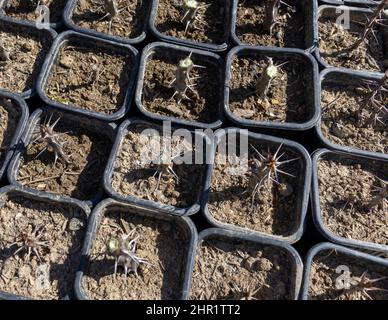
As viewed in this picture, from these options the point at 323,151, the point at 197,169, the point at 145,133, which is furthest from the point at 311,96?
the point at 145,133

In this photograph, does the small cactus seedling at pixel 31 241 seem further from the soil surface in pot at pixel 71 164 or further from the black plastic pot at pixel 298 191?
the black plastic pot at pixel 298 191

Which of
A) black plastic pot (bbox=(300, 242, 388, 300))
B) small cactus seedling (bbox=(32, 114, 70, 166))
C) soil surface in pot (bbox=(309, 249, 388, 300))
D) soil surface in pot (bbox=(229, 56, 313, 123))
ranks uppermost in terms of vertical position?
soil surface in pot (bbox=(229, 56, 313, 123))

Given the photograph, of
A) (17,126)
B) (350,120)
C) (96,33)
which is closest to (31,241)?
Result: (17,126)

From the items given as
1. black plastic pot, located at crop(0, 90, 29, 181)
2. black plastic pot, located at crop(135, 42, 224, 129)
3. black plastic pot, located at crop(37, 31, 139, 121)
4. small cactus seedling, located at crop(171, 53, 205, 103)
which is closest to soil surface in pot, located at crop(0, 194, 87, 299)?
black plastic pot, located at crop(0, 90, 29, 181)

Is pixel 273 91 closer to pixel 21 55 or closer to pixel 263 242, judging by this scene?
pixel 263 242

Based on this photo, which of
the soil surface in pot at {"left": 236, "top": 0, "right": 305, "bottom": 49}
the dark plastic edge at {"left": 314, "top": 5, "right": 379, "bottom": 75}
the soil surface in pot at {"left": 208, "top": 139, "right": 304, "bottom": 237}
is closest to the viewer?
the soil surface in pot at {"left": 208, "top": 139, "right": 304, "bottom": 237}

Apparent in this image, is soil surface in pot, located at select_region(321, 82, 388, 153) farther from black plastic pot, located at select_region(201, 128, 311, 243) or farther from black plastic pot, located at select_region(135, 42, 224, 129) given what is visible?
black plastic pot, located at select_region(135, 42, 224, 129)

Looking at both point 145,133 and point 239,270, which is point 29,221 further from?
point 239,270
